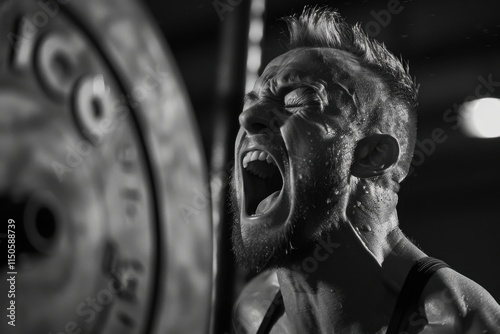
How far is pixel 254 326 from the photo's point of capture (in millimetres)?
644

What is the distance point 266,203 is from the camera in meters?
0.57

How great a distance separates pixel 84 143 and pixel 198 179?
142 mm

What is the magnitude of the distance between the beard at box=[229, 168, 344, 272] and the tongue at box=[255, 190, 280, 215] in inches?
0.7

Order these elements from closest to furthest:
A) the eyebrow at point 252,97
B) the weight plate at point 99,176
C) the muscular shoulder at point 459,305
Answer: the muscular shoulder at point 459,305
the eyebrow at point 252,97
the weight plate at point 99,176

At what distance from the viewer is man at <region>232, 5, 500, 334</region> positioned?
0.55 meters

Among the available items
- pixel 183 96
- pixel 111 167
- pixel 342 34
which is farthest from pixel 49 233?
pixel 342 34

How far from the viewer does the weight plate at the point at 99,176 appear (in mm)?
713

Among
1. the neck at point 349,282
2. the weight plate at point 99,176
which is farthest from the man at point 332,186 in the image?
the weight plate at point 99,176

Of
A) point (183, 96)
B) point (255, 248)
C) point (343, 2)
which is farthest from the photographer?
point (183, 96)

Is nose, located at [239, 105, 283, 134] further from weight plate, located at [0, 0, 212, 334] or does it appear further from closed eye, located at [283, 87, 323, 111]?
weight plate, located at [0, 0, 212, 334]

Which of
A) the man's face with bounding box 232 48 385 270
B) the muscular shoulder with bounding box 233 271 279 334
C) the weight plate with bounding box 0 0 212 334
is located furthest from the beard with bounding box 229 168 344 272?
the weight plate with bounding box 0 0 212 334

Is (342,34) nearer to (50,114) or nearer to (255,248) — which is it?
(255,248)

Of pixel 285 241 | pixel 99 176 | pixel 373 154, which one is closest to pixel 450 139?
pixel 373 154

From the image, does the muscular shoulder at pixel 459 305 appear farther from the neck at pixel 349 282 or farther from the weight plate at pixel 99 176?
the weight plate at pixel 99 176
